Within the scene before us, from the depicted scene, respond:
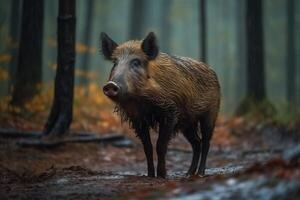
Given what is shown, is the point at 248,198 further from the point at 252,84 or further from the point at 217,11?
the point at 217,11

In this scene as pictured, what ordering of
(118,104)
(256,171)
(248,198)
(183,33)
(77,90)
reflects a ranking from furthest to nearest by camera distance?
(183,33)
(77,90)
(118,104)
(256,171)
(248,198)

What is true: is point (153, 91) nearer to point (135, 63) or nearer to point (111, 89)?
point (135, 63)

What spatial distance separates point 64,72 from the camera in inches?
513

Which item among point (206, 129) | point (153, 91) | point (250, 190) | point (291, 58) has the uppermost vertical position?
point (153, 91)

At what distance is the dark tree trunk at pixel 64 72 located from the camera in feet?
42.2

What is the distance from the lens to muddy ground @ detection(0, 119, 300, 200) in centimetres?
518

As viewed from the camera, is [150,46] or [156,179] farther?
[150,46]

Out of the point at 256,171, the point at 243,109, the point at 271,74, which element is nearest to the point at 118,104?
the point at 256,171

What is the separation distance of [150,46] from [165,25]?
137 feet

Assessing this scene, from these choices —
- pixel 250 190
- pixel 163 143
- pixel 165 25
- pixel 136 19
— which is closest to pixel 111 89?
pixel 163 143

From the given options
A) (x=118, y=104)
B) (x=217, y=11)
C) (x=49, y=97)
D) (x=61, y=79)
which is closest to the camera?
(x=118, y=104)

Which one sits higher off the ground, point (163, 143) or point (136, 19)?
point (136, 19)

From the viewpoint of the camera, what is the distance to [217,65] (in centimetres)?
6512

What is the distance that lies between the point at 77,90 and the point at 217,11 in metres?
41.6
